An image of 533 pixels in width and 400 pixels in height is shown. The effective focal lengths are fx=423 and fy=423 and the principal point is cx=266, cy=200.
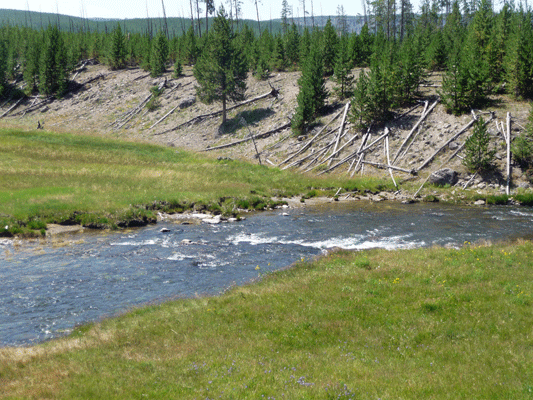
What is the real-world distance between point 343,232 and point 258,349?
1825 centimetres

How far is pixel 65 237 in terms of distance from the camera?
26672mm

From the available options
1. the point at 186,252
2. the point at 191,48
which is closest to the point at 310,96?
the point at 186,252

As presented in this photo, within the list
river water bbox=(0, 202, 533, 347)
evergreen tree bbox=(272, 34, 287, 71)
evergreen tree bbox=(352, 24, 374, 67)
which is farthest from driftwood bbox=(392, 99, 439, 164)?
evergreen tree bbox=(272, 34, 287, 71)

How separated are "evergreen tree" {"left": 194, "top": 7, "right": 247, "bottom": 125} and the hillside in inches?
198

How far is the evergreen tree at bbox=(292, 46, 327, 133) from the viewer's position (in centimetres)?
5616

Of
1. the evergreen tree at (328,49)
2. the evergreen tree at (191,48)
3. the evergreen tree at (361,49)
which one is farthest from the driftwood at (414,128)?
the evergreen tree at (191,48)

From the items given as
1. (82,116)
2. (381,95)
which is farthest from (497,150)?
(82,116)

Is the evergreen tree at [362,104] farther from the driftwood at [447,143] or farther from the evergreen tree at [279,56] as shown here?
the evergreen tree at [279,56]

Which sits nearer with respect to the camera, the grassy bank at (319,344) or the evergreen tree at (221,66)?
the grassy bank at (319,344)

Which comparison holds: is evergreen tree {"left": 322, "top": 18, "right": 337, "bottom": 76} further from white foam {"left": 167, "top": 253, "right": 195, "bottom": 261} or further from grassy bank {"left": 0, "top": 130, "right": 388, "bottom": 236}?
white foam {"left": 167, "top": 253, "right": 195, "bottom": 261}

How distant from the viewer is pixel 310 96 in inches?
2213

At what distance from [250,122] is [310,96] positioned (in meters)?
13.0

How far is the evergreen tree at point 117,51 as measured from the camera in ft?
323

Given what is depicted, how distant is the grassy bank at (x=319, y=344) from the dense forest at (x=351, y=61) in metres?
37.2
